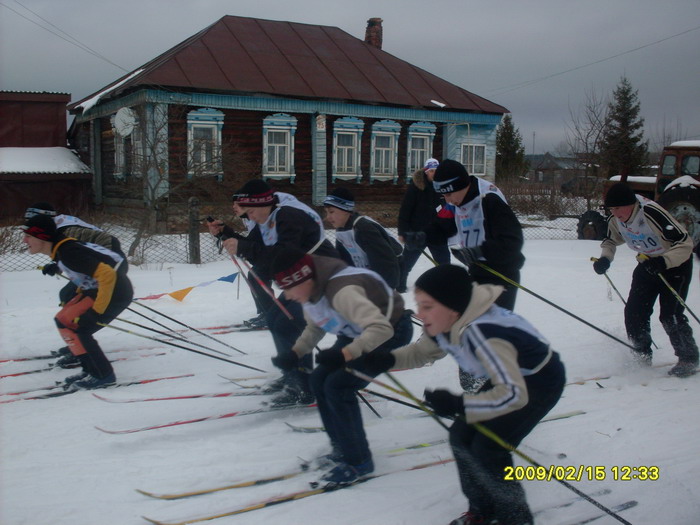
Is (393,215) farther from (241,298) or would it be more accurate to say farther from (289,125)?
(241,298)

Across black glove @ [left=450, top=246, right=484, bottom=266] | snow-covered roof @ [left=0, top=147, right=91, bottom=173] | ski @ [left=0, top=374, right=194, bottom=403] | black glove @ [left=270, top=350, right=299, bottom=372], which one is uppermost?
snow-covered roof @ [left=0, top=147, right=91, bottom=173]

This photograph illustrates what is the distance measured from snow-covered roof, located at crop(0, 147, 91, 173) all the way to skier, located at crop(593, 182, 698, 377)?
1949cm

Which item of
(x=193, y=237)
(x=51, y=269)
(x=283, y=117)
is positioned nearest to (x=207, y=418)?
(x=51, y=269)

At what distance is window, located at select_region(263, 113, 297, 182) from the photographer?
18016 mm

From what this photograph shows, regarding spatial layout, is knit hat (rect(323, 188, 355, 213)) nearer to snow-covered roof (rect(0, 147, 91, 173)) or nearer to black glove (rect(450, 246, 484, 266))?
black glove (rect(450, 246, 484, 266))

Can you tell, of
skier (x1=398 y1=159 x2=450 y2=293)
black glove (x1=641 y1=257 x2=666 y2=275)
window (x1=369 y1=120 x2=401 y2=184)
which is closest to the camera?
black glove (x1=641 y1=257 x2=666 y2=275)

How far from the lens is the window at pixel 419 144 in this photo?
20.6 m

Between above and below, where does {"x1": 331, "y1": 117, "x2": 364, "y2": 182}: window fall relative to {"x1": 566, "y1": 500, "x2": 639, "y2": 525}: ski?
above

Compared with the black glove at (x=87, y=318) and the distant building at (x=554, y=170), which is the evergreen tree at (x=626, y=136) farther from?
the black glove at (x=87, y=318)

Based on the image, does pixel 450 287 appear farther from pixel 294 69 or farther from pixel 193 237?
pixel 294 69

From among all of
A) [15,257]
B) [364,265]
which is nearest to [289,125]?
[15,257]

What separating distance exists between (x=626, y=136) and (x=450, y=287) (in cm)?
3487

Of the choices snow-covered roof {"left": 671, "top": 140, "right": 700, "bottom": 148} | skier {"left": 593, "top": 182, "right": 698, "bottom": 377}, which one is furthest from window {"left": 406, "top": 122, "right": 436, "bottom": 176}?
skier {"left": 593, "top": 182, "right": 698, "bottom": 377}

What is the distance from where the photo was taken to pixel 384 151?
66.7ft
